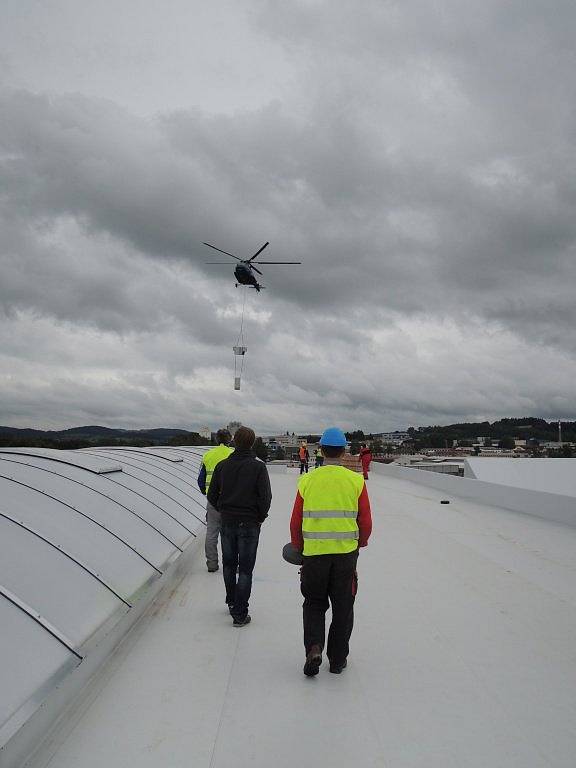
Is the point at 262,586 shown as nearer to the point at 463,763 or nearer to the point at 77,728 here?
the point at 77,728

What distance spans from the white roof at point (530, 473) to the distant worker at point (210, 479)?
15729 mm

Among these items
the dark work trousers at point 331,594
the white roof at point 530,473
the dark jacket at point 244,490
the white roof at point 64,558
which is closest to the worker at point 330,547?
the dark work trousers at point 331,594

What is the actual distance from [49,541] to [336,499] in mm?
2626

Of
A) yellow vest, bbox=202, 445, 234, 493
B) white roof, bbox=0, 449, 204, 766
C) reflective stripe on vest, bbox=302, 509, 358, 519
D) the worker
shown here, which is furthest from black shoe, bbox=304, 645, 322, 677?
yellow vest, bbox=202, 445, 234, 493

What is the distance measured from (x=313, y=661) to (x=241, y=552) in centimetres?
141

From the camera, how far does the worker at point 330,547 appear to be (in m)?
4.24

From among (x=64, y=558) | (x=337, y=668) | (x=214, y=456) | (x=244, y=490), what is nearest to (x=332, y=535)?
(x=337, y=668)

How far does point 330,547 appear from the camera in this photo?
4.24 metres

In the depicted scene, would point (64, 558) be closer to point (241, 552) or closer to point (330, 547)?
point (241, 552)

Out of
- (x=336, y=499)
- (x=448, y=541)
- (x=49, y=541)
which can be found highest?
(x=336, y=499)

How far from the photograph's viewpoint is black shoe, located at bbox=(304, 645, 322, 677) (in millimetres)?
4160

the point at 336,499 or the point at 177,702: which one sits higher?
the point at 336,499

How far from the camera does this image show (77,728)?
3537 mm

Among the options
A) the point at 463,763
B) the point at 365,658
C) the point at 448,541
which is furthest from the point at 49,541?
the point at 448,541
